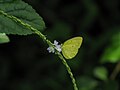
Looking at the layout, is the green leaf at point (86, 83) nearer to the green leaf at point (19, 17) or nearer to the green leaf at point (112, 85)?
the green leaf at point (112, 85)

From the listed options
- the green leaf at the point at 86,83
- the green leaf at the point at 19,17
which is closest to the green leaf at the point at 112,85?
the green leaf at the point at 86,83

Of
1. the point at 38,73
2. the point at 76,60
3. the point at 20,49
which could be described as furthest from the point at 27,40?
the point at 76,60

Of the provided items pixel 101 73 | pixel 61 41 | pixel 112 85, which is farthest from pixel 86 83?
pixel 61 41

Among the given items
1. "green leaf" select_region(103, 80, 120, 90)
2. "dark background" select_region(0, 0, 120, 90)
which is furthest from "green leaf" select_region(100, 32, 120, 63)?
"dark background" select_region(0, 0, 120, 90)

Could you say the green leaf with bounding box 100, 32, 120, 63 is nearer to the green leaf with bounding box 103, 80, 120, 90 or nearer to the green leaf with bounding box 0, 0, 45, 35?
the green leaf with bounding box 103, 80, 120, 90

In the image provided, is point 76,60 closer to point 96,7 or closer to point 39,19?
point 96,7

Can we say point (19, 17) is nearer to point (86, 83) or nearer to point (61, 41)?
point (86, 83)
